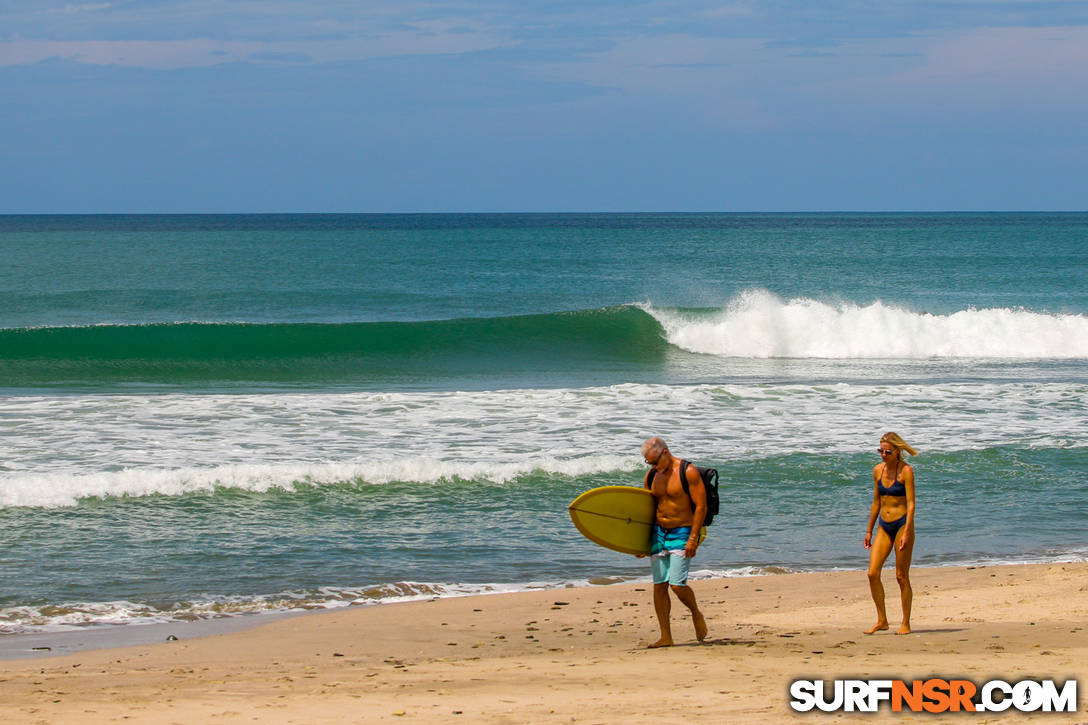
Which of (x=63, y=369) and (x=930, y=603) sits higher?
(x=63, y=369)

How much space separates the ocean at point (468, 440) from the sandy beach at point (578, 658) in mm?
759

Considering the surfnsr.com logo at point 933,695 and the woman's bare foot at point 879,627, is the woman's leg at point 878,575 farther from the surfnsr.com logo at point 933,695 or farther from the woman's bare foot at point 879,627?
the surfnsr.com logo at point 933,695

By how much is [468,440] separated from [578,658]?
8.00m

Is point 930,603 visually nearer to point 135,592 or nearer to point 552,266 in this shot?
point 135,592

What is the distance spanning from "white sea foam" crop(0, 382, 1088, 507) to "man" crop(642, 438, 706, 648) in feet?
18.4

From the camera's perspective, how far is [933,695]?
214 inches

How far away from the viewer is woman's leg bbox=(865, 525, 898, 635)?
7098 mm

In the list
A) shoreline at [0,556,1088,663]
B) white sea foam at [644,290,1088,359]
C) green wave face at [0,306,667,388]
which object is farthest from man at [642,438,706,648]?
white sea foam at [644,290,1088,359]

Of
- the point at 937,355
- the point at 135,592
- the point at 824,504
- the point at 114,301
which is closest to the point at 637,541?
the point at 135,592

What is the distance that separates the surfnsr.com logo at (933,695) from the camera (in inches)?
205

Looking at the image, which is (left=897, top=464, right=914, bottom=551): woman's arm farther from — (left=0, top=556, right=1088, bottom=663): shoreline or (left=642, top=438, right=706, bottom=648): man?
(left=642, top=438, right=706, bottom=648): man

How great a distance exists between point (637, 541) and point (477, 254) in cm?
5708

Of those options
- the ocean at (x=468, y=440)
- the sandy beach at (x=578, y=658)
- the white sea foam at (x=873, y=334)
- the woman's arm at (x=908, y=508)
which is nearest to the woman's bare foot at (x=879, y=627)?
the sandy beach at (x=578, y=658)

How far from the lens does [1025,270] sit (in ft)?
170
